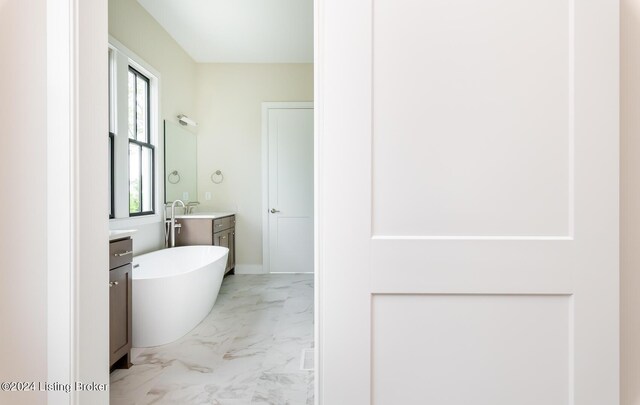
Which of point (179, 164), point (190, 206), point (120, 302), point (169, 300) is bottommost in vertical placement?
point (169, 300)

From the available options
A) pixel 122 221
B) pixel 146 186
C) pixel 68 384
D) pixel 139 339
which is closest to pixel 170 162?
pixel 146 186

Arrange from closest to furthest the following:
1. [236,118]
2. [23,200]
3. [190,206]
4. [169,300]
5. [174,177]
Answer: [23,200] < [169,300] < [174,177] < [190,206] < [236,118]

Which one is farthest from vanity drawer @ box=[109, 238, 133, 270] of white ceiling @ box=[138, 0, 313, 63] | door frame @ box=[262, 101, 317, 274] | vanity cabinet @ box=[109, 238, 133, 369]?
door frame @ box=[262, 101, 317, 274]

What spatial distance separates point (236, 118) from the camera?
445 centimetres

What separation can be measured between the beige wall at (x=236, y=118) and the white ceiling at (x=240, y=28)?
155 mm

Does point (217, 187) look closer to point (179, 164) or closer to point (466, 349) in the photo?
point (179, 164)

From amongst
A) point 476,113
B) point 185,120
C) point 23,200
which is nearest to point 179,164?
point 185,120

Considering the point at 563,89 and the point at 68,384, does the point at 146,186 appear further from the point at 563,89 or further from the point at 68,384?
the point at 563,89

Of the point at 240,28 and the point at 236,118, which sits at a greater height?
the point at 240,28

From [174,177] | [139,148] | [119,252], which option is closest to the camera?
[119,252]

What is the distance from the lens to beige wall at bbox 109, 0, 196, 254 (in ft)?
9.07

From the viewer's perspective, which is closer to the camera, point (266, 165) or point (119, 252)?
point (119, 252)

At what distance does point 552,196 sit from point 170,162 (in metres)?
3.66

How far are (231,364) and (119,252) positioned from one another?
0.97 meters
